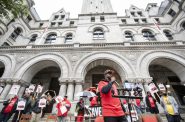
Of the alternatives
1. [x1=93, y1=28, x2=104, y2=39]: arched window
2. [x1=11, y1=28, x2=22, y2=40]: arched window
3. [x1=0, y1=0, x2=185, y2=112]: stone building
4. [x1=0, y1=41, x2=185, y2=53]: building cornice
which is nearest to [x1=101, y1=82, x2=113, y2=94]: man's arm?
[x1=0, y1=0, x2=185, y2=112]: stone building

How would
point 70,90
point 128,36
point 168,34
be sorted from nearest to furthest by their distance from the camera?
Result: point 70,90 < point 128,36 < point 168,34

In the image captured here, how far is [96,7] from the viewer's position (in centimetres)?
2420

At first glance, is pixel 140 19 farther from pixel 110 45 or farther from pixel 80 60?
pixel 80 60

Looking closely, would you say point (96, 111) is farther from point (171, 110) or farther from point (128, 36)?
point (128, 36)

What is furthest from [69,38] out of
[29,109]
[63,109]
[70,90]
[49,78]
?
[63,109]

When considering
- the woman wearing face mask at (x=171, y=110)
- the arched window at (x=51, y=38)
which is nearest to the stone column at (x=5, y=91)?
the arched window at (x=51, y=38)

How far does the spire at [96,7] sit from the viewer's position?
23.2 m

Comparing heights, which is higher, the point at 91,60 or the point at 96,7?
the point at 96,7

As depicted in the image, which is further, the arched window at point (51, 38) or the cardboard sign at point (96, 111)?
the arched window at point (51, 38)

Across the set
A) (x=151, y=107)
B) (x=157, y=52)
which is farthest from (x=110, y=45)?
(x=151, y=107)

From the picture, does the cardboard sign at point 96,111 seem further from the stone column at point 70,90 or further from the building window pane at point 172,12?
the building window pane at point 172,12

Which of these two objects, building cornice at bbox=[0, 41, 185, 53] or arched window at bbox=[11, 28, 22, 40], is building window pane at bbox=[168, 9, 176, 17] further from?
arched window at bbox=[11, 28, 22, 40]

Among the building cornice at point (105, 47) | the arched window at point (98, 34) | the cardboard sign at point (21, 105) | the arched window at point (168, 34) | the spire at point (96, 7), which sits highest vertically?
the spire at point (96, 7)

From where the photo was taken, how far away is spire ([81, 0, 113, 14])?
2317 cm
